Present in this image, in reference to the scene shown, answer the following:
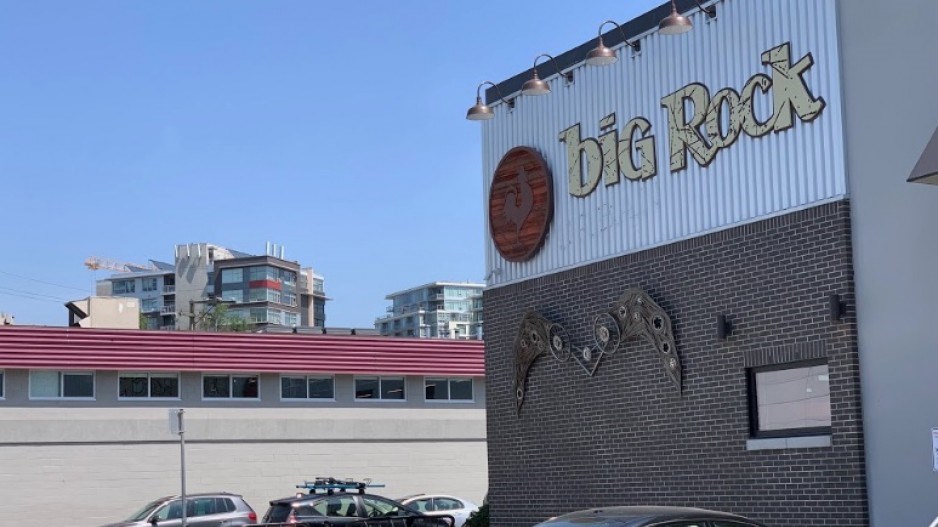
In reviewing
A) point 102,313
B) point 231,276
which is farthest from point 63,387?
point 231,276

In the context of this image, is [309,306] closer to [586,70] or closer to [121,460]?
[121,460]

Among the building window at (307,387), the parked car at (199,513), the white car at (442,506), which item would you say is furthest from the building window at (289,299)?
the parked car at (199,513)

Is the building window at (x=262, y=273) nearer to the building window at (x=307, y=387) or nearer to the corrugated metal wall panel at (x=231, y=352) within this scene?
the corrugated metal wall panel at (x=231, y=352)

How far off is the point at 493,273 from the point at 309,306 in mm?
125150

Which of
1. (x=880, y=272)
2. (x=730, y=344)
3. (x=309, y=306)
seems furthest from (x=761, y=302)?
(x=309, y=306)

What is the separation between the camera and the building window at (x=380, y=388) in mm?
40906

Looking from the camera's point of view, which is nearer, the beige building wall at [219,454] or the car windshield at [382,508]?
the car windshield at [382,508]

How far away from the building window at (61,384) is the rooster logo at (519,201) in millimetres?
18580

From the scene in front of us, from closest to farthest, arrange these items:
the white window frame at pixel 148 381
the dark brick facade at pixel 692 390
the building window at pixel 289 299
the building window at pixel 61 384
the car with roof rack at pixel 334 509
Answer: the dark brick facade at pixel 692 390 < the car with roof rack at pixel 334 509 < the building window at pixel 61 384 < the white window frame at pixel 148 381 < the building window at pixel 289 299

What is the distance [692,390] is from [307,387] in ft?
75.5

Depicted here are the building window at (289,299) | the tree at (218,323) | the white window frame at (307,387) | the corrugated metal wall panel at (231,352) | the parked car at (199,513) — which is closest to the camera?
the parked car at (199,513)

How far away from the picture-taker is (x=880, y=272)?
15.8 m

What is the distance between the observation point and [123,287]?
154750 mm

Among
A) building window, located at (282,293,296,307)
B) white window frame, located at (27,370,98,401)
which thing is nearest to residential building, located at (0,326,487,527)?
white window frame, located at (27,370,98,401)
